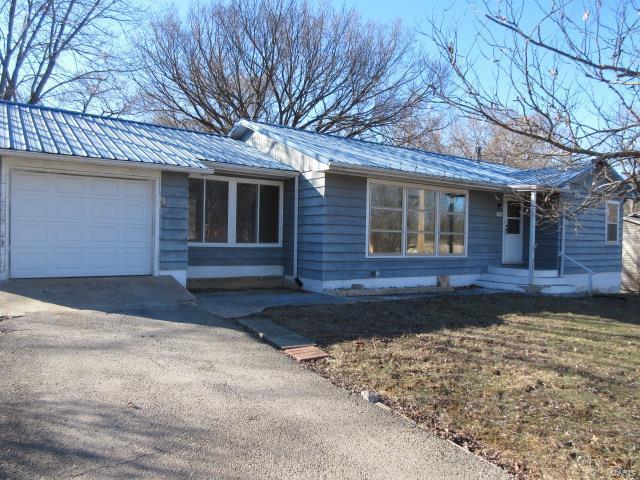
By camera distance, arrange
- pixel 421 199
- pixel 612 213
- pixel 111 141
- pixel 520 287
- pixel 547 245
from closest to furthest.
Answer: pixel 111 141 < pixel 421 199 < pixel 520 287 < pixel 547 245 < pixel 612 213

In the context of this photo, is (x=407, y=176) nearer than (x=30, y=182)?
No

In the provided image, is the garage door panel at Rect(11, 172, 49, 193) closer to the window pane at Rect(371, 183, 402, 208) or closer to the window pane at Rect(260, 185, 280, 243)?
the window pane at Rect(260, 185, 280, 243)

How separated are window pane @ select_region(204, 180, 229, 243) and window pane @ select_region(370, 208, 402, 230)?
3283 millimetres

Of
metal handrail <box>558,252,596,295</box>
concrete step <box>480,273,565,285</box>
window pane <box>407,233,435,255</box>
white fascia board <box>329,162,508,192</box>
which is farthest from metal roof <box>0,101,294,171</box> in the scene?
metal handrail <box>558,252,596,295</box>

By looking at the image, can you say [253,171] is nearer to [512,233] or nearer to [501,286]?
[501,286]

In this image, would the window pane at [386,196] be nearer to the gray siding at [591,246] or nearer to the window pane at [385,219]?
the window pane at [385,219]

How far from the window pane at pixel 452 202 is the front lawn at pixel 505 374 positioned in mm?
3819

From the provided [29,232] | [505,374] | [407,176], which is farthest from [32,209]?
Result: [505,374]

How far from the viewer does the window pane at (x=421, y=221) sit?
12795mm

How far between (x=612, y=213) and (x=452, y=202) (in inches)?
269

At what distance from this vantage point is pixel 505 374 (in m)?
5.75

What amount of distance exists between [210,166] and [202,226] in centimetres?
141

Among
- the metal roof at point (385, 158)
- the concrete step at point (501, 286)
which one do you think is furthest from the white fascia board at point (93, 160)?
the concrete step at point (501, 286)

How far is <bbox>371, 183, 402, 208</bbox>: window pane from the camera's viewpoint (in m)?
12.1
